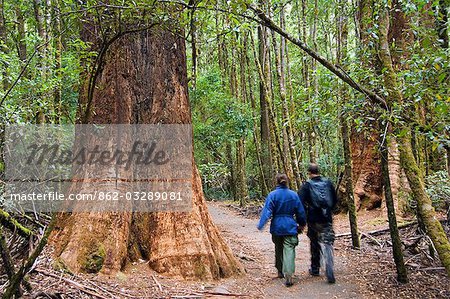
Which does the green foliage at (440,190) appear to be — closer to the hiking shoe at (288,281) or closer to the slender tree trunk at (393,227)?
the slender tree trunk at (393,227)

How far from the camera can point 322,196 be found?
21.1ft

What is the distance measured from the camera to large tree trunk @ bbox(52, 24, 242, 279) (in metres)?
5.64

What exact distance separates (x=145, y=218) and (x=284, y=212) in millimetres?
2308

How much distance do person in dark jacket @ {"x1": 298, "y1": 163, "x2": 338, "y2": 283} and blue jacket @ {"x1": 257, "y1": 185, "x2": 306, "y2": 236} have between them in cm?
19

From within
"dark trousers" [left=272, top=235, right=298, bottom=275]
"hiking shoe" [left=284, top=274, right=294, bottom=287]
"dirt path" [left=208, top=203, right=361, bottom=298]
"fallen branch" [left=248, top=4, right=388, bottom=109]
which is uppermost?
"fallen branch" [left=248, top=4, right=388, bottom=109]

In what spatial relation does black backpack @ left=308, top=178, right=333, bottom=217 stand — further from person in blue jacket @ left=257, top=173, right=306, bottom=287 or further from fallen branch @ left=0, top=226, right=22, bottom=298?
fallen branch @ left=0, top=226, right=22, bottom=298

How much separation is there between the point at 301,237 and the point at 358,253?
9.54ft

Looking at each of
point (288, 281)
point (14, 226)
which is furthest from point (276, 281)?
point (14, 226)

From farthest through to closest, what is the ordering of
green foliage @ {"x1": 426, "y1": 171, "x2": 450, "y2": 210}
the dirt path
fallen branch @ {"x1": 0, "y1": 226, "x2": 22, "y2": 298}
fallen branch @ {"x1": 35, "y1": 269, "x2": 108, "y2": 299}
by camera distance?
green foliage @ {"x1": 426, "y1": 171, "x2": 450, "y2": 210} → the dirt path → fallen branch @ {"x1": 35, "y1": 269, "x2": 108, "y2": 299} → fallen branch @ {"x1": 0, "y1": 226, "x2": 22, "y2": 298}

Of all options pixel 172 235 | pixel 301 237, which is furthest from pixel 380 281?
pixel 301 237

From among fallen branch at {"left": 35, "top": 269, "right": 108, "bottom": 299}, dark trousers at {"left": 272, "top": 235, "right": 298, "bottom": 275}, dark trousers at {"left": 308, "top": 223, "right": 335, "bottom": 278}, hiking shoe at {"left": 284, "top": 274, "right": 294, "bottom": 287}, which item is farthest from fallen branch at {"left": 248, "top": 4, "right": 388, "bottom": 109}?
fallen branch at {"left": 35, "top": 269, "right": 108, "bottom": 299}

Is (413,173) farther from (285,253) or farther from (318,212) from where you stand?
(285,253)

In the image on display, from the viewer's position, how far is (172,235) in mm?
6176

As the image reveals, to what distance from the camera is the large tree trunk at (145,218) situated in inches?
222
